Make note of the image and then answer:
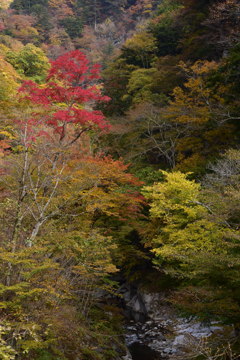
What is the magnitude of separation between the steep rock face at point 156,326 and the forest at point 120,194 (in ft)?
1.26

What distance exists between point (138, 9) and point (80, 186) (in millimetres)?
46094

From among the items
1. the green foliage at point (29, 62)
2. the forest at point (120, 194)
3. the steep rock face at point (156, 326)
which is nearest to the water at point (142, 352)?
the steep rock face at point (156, 326)

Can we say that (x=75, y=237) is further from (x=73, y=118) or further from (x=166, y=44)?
(x=166, y=44)

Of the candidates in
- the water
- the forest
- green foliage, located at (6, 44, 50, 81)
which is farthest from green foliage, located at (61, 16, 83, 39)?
the water

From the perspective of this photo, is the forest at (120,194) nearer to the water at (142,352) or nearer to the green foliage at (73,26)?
the water at (142,352)

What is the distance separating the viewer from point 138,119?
1750cm

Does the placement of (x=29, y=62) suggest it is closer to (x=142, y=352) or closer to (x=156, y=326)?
(x=156, y=326)

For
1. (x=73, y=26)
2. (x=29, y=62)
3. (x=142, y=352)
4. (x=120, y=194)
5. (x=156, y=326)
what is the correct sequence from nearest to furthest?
(x=120, y=194), (x=142, y=352), (x=156, y=326), (x=29, y=62), (x=73, y=26)

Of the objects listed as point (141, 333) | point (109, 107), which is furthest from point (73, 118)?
point (109, 107)

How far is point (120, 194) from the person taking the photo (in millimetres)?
10961

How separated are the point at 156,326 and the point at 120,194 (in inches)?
226

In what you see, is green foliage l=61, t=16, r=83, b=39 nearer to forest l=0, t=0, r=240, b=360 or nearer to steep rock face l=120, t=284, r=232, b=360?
forest l=0, t=0, r=240, b=360

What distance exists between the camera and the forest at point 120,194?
6.65 meters

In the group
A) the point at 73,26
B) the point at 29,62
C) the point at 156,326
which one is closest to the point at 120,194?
the point at 156,326
